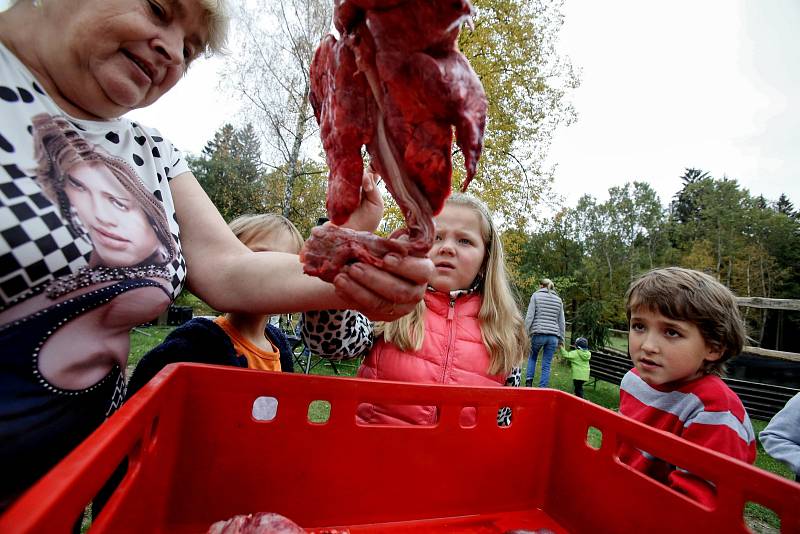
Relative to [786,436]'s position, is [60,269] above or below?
above

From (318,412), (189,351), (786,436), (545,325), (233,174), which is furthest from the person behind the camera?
(233,174)

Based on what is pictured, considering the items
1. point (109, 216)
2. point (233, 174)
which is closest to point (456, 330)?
point (109, 216)

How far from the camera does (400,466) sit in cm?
149

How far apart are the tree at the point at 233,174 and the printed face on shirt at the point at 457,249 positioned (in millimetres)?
11491

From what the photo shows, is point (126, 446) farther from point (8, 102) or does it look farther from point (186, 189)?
point (186, 189)

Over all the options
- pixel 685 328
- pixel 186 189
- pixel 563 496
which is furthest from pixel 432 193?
pixel 685 328

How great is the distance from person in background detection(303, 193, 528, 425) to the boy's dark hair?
771 millimetres

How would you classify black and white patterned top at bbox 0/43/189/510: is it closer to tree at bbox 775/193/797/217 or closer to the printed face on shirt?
the printed face on shirt

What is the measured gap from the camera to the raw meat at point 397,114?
0.99 m

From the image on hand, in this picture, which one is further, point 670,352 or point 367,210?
point 670,352

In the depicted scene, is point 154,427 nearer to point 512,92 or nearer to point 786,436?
point 786,436

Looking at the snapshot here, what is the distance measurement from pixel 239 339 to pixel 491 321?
1.45 metres

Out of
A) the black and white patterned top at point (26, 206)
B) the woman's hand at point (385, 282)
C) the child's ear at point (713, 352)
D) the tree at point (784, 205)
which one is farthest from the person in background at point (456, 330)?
the tree at point (784, 205)

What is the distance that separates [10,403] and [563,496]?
176cm
